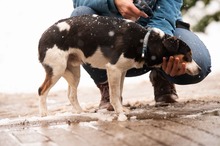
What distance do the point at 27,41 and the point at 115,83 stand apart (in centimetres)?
882

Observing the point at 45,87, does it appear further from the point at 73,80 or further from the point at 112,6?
the point at 112,6

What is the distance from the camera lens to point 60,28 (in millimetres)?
4062

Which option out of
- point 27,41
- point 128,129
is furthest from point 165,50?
point 27,41

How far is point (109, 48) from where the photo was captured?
3914 millimetres

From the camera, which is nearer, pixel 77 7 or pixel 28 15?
pixel 77 7

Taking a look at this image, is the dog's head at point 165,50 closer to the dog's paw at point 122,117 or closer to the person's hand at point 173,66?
the person's hand at point 173,66

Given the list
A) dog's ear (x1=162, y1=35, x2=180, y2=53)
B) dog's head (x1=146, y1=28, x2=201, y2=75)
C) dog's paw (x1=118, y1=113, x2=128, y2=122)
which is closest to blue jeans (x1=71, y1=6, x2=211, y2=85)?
dog's head (x1=146, y1=28, x2=201, y2=75)

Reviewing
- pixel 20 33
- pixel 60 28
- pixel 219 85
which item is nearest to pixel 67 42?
pixel 60 28

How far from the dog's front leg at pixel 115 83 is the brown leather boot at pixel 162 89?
95 centimetres

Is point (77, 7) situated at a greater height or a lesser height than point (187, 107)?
greater

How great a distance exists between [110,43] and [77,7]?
1049 millimetres

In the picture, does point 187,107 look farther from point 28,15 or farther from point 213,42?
point 28,15

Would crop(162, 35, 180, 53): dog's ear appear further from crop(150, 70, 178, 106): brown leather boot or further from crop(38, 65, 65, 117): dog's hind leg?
crop(150, 70, 178, 106): brown leather boot

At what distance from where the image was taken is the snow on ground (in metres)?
8.28
